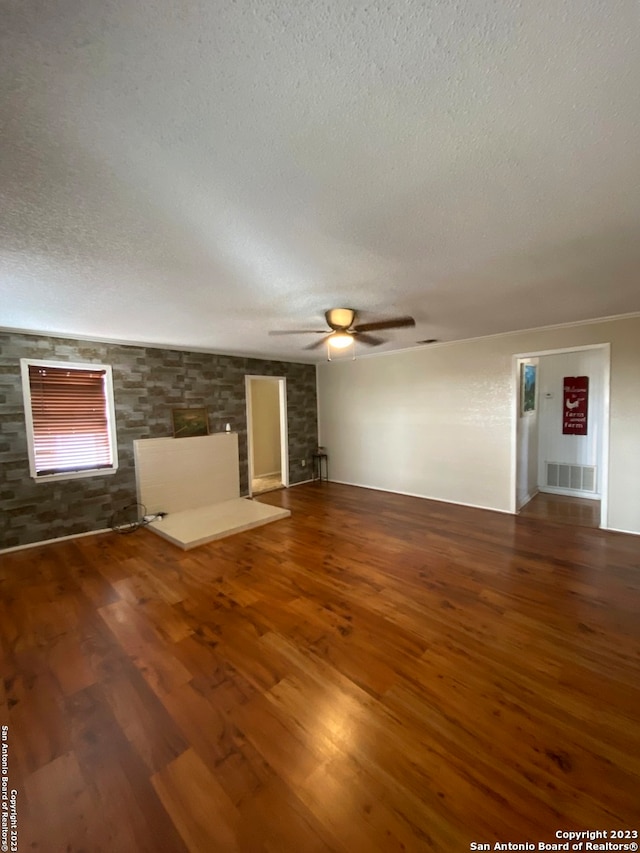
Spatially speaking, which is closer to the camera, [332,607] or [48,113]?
[48,113]

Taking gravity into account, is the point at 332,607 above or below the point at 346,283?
below

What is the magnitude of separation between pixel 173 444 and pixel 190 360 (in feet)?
4.20

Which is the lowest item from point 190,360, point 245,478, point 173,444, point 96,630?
point 96,630

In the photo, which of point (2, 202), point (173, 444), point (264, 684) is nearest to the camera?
point (2, 202)

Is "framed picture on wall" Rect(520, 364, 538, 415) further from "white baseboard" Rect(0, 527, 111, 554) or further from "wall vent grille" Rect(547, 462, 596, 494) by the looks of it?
"white baseboard" Rect(0, 527, 111, 554)

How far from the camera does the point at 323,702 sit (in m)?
1.64

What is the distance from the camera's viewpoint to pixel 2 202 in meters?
1.40

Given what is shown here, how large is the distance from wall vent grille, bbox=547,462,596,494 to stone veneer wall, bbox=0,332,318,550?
5.06 m

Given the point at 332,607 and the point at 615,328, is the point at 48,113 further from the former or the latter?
the point at 615,328

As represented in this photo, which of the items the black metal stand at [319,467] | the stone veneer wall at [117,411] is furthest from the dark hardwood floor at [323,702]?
the black metal stand at [319,467]

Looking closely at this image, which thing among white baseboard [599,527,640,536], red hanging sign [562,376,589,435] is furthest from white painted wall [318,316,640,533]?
red hanging sign [562,376,589,435]

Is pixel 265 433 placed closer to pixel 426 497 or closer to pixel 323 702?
pixel 426 497

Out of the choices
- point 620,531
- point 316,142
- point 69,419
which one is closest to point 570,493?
point 620,531

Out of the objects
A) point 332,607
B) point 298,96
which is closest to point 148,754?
point 332,607
